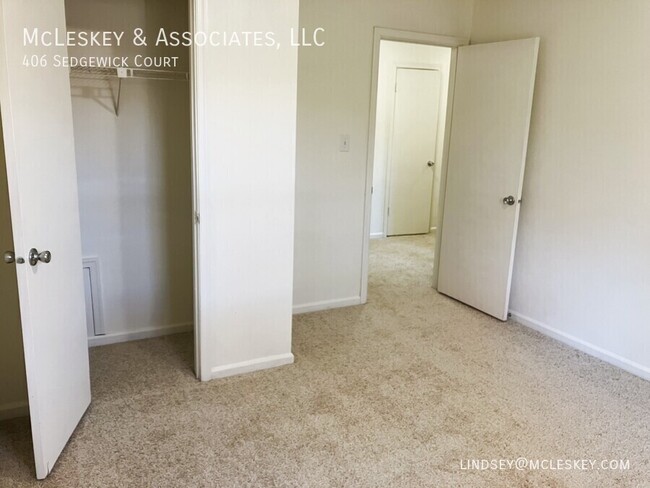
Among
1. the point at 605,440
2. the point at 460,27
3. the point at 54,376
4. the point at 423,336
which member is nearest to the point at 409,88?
the point at 460,27

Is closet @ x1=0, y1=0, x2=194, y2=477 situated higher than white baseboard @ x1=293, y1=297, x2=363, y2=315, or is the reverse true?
closet @ x1=0, y1=0, x2=194, y2=477

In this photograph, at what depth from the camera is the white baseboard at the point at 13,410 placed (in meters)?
2.41

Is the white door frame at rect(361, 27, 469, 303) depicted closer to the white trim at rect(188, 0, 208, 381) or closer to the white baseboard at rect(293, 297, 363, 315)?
the white baseboard at rect(293, 297, 363, 315)

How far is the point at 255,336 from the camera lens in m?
2.92

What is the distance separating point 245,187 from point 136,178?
31.9 inches

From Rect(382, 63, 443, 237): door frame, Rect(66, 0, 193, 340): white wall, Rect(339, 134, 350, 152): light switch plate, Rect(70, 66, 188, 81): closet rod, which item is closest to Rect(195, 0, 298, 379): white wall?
Rect(70, 66, 188, 81): closet rod

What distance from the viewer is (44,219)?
6.39 feet

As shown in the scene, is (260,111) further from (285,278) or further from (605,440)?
(605,440)

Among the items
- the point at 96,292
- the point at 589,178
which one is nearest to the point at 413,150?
the point at 589,178

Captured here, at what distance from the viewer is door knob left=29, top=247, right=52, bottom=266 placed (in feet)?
6.01

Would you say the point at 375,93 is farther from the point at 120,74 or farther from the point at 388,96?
the point at 388,96

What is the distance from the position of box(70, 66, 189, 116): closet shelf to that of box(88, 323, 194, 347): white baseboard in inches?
52.8

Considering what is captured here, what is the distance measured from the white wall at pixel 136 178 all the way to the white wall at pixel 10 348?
722mm

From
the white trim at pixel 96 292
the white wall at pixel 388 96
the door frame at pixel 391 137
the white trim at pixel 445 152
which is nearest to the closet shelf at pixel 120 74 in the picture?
the white trim at pixel 96 292
